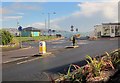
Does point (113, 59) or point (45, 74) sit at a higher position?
point (113, 59)

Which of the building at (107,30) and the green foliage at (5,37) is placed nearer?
the green foliage at (5,37)

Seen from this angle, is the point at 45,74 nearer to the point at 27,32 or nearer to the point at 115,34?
the point at 115,34

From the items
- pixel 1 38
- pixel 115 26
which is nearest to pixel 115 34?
pixel 115 26

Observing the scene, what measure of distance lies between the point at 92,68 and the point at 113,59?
2080 millimetres

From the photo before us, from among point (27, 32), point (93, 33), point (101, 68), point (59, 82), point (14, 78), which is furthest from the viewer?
point (27, 32)

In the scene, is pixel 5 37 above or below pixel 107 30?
below

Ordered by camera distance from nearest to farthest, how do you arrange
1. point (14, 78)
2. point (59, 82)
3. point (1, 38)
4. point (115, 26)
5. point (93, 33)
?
point (59, 82) < point (14, 78) < point (1, 38) < point (115, 26) < point (93, 33)

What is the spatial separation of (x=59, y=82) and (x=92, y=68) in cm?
112

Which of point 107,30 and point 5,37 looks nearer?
point 5,37

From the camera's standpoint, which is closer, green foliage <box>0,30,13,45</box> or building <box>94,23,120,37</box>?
green foliage <box>0,30,13,45</box>

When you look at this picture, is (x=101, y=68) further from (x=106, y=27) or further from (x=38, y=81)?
(x=106, y=27)

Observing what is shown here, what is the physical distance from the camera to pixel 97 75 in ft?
27.8

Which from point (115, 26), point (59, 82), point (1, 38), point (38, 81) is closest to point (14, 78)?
point (38, 81)

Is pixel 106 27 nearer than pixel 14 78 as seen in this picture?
No
